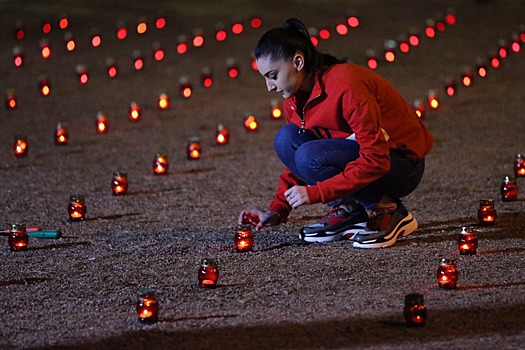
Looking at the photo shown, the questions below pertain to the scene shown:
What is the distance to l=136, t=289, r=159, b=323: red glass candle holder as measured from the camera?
4.09 meters

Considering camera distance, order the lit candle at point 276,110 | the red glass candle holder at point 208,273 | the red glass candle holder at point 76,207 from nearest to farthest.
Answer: the red glass candle holder at point 208,273 < the red glass candle holder at point 76,207 < the lit candle at point 276,110

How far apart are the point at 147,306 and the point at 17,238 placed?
5.45 feet

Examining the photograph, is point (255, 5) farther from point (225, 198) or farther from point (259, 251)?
point (259, 251)

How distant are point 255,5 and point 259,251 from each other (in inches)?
486

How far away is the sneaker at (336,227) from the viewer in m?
5.50

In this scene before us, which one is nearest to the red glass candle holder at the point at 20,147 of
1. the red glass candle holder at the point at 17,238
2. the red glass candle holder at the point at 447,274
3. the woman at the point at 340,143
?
the red glass candle holder at the point at 17,238

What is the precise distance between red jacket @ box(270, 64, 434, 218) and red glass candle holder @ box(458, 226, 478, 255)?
516 mm

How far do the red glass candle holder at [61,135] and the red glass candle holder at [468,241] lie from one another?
4971 mm

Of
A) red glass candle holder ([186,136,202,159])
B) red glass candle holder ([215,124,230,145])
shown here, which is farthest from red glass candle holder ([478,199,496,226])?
red glass candle holder ([215,124,230,145])

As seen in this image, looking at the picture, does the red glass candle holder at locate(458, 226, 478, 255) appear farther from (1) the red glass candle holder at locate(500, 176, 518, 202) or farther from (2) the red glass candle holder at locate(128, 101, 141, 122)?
(2) the red glass candle holder at locate(128, 101, 141, 122)

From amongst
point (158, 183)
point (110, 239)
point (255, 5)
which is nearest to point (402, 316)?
point (110, 239)

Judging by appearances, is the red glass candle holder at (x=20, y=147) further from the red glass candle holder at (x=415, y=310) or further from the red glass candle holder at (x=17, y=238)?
the red glass candle holder at (x=415, y=310)

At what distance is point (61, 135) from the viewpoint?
29.9 feet

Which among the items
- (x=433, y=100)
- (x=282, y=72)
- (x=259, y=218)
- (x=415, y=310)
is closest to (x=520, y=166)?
(x=259, y=218)
